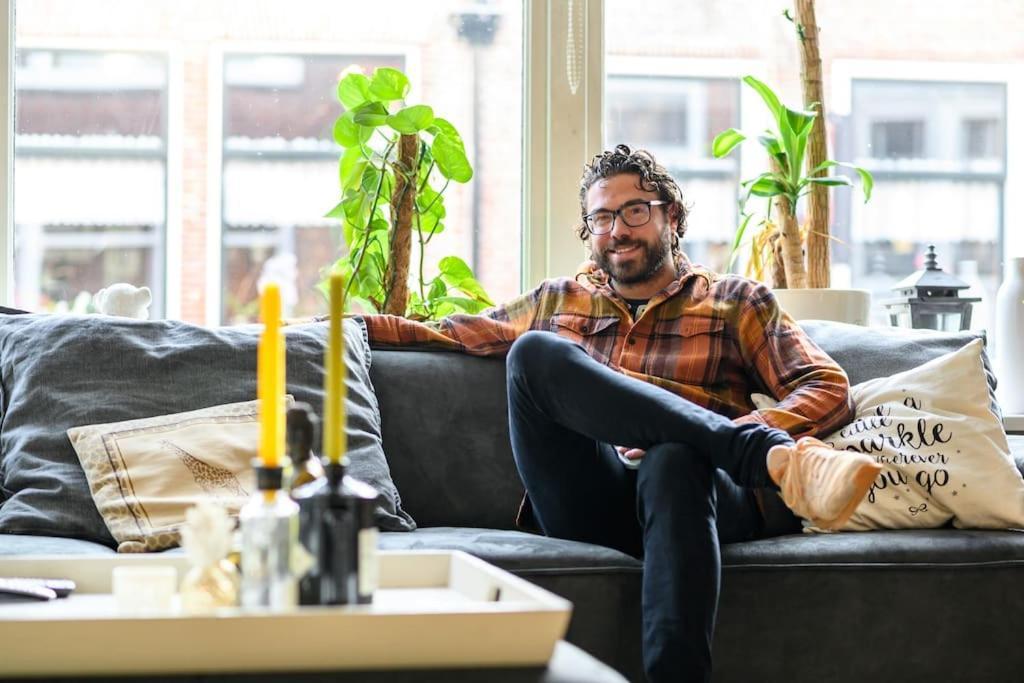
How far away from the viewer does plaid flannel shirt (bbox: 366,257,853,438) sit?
235 centimetres

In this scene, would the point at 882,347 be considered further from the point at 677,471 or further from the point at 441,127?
the point at 441,127

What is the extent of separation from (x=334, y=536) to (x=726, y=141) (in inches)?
87.5

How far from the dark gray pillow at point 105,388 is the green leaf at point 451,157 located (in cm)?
62

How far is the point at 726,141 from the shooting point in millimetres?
3123

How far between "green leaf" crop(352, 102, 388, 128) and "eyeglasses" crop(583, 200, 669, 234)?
21.9 inches

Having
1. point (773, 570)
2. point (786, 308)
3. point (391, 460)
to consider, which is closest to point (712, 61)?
point (786, 308)

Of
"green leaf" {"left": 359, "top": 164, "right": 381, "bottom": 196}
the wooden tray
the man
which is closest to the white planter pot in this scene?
the man

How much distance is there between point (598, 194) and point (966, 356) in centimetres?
82

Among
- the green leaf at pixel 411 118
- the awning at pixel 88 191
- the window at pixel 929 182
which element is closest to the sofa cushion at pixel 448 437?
the green leaf at pixel 411 118

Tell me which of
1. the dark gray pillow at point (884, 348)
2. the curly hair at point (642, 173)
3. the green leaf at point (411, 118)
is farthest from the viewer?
the green leaf at point (411, 118)

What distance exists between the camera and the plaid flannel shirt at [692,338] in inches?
92.4

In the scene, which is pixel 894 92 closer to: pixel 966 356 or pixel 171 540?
Result: pixel 966 356

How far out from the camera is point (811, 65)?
10.5 feet

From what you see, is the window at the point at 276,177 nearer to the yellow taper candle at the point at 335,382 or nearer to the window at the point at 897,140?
the window at the point at 897,140
